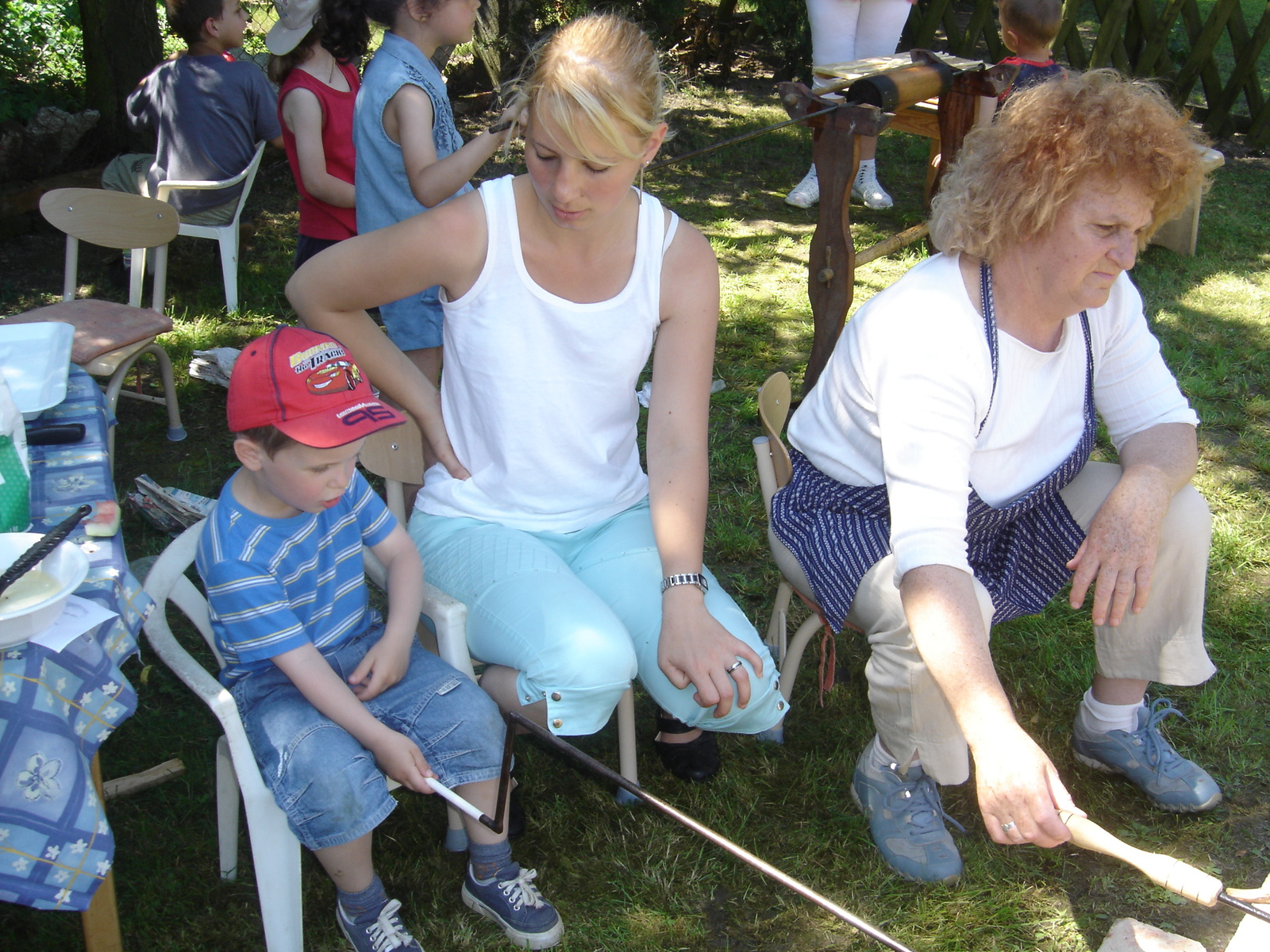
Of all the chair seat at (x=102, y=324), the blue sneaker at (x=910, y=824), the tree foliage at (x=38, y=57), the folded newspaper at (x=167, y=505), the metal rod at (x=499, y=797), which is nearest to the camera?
the metal rod at (x=499, y=797)

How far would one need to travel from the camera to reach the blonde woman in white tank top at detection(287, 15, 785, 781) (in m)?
1.83

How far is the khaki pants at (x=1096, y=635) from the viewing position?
190cm

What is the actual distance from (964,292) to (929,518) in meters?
0.48

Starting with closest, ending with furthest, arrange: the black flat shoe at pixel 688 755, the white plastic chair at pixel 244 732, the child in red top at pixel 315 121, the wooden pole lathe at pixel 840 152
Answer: the white plastic chair at pixel 244 732, the black flat shoe at pixel 688 755, the wooden pole lathe at pixel 840 152, the child in red top at pixel 315 121

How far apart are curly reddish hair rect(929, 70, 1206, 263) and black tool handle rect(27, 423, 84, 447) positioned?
66.3 inches

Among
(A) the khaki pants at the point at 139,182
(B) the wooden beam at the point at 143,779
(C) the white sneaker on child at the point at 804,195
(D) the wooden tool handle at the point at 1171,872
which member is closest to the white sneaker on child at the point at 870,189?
(C) the white sneaker on child at the point at 804,195

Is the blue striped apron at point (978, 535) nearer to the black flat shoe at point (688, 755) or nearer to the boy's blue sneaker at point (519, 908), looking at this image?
the black flat shoe at point (688, 755)

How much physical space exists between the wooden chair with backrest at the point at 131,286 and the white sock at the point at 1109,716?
8.80 ft

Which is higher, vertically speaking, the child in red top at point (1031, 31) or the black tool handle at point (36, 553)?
the child in red top at point (1031, 31)

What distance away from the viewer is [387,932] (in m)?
1.86

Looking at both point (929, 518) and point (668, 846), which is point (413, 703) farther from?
point (929, 518)

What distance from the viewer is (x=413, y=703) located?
1.85 meters

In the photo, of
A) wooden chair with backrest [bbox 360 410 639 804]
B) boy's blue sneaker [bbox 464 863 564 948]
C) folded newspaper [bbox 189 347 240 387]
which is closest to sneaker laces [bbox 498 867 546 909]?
boy's blue sneaker [bbox 464 863 564 948]

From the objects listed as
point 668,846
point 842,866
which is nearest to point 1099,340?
point 842,866
